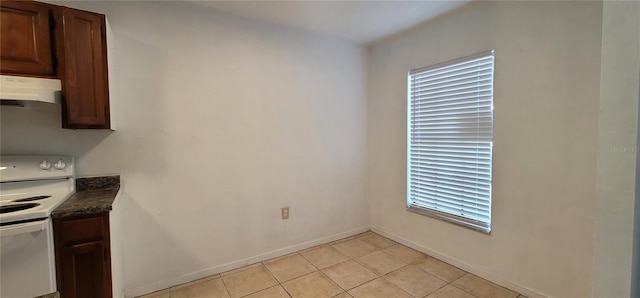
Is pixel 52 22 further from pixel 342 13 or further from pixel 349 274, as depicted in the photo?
pixel 349 274

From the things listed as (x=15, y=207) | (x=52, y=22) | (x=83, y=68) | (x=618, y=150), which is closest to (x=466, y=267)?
(x=618, y=150)

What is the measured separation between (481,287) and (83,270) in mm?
2856

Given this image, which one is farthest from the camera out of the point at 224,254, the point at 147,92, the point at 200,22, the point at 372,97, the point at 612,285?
the point at 372,97

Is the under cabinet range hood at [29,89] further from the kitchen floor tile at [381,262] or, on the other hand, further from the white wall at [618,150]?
the kitchen floor tile at [381,262]

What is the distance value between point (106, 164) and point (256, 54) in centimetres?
159

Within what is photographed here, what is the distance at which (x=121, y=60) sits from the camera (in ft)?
6.70

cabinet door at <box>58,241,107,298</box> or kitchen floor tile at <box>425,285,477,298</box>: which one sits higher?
cabinet door at <box>58,241,107,298</box>

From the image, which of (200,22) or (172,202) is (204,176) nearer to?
→ (172,202)

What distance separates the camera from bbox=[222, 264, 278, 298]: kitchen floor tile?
86.0 inches

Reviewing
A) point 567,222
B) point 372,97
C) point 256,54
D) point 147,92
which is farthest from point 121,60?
point 567,222

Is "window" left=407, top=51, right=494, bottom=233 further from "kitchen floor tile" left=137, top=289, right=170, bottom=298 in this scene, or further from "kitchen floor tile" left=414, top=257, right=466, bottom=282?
"kitchen floor tile" left=137, top=289, right=170, bottom=298

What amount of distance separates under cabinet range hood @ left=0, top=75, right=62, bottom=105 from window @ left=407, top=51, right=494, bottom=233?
300 centimetres

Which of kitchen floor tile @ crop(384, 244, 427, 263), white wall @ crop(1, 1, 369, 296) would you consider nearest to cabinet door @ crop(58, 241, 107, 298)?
white wall @ crop(1, 1, 369, 296)

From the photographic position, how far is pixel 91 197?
175 cm
